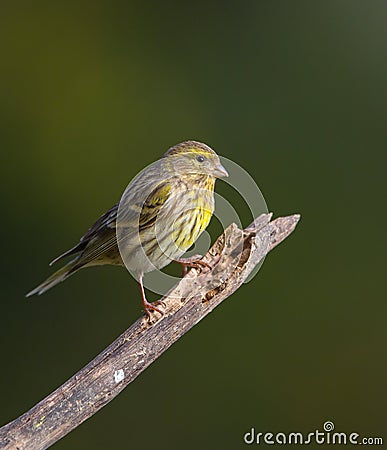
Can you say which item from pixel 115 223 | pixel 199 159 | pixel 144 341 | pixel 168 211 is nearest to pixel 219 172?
pixel 199 159

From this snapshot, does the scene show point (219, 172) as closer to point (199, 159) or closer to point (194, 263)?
point (199, 159)

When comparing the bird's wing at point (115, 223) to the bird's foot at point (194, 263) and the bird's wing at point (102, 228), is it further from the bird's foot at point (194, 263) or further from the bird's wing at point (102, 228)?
the bird's foot at point (194, 263)

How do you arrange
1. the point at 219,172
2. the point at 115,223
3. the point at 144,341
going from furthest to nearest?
the point at 115,223
the point at 219,172
the point at 144,341

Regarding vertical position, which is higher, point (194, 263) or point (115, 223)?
point (115, 223)

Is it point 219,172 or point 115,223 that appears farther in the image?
point 115,223

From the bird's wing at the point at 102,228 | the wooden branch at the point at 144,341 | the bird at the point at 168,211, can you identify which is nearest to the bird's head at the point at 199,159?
the bird at the point at 168,211

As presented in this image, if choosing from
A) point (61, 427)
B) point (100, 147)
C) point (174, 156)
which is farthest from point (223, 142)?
point (61, 427)

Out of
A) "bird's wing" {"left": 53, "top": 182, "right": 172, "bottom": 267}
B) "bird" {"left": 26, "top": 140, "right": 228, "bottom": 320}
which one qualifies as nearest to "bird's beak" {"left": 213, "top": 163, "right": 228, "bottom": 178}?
"bird" {"left": 26, "top": 140, "right": 228, "bottom": 320}
